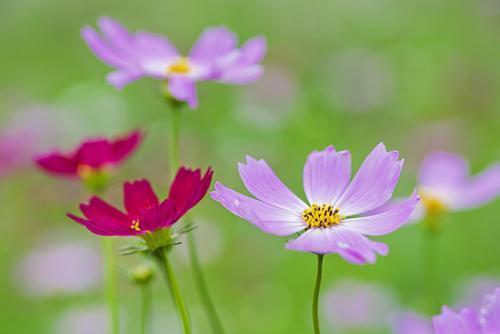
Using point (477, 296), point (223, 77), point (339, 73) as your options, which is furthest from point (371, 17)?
point (223, 77)

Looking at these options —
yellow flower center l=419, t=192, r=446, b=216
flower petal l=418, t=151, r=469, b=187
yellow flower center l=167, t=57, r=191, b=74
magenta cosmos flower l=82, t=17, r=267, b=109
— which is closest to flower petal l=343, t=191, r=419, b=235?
magenta cosmos flower l=82, t=17, r=267, b=109

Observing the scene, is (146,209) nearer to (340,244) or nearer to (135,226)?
(135,226)

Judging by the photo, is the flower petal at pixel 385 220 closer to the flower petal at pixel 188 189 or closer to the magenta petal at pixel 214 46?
the flower petal at pixel 188 189

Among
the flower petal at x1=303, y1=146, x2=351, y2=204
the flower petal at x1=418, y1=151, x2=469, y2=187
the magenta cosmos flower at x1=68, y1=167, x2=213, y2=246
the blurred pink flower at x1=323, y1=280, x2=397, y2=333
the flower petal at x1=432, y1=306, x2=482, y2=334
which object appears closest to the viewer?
the flower petal at x1=432, y1=306, x2=482, y2=334

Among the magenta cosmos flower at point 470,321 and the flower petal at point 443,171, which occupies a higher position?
the flower petal at point 443,171

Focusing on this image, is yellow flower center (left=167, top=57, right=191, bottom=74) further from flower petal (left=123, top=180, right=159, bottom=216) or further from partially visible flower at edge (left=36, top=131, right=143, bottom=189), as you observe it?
flower petal (left=123, top=180, right=159, bottom=216)

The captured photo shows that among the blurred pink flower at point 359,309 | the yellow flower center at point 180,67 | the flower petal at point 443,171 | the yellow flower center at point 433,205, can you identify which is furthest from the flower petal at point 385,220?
the blurred pink flower at point 359,309

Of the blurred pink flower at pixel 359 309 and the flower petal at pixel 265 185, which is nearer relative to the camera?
the flower petal at pixel 265 185
